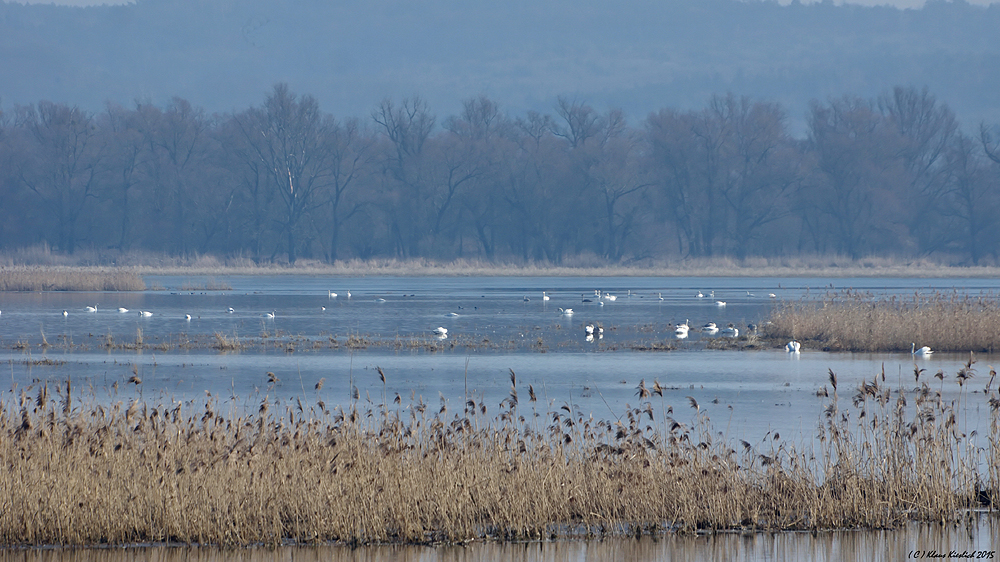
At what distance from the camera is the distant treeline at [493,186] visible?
76.4 meters

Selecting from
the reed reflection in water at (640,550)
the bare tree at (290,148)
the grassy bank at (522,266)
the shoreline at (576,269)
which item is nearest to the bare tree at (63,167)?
the grassy bank at (522,266)

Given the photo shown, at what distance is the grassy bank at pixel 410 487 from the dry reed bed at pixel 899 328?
633 inches

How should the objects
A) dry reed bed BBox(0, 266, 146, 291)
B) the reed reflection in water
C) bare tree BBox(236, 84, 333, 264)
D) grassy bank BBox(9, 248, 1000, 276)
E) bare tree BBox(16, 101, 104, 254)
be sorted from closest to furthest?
the reed reflection in water → dry reed bed BBox(0, 266, 146, 291) → grassy bank BBox(9, 248, 1000, 276) → bare tree BBox(16, 101, 104, 254) → bare tree BBox(236, 84, 333, 264)

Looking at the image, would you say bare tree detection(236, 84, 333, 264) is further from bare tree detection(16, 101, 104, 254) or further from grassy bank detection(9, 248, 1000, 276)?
bare tree detection(16, 101, 104, 254)

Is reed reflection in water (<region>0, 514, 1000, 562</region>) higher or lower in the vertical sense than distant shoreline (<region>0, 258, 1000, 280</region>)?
lower

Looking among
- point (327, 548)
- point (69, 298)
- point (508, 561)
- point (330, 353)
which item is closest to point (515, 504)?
point (508, 561)

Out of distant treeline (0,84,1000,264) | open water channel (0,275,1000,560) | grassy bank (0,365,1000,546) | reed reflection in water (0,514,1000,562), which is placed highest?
distant treeline (0,84,1000,264)

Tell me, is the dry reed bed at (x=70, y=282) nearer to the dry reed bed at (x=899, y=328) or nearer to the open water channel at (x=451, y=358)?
the open water channel at (x=451, y=358)

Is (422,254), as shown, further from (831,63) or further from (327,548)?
(831,63)

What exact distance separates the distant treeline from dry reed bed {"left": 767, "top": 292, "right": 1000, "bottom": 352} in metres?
46.9

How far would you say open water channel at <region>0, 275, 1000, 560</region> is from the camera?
16797mm

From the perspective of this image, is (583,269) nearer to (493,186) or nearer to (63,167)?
→ (493,186)

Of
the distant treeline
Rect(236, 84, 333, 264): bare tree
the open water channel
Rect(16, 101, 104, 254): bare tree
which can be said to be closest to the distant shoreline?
the distant treeline

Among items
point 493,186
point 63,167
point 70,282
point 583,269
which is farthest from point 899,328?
point 63,167
